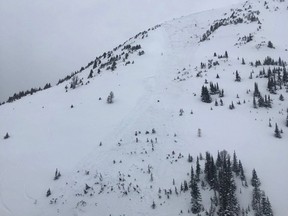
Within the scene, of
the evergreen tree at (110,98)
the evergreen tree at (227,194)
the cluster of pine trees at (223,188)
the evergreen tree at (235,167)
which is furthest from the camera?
the evergreen tree at (110,98)

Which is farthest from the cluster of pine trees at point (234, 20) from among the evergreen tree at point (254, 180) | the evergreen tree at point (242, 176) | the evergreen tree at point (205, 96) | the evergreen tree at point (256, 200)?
the evergreen tree at point (256, 200)

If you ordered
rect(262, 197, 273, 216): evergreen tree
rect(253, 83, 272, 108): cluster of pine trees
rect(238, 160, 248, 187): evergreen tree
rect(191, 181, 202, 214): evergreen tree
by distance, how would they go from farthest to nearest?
rect(253, 83, 272, 108): cluster of pine trees < rect(238, 160, 248, 187): evergreen tree < rect(191, 181, 202, 214): evergreen tree < rect(262, 197, 273, 216): evergreen tree

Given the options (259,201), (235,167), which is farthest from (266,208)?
(235,167)

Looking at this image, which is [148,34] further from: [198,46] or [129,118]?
[129,118]

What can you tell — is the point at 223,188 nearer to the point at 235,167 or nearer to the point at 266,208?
the point at 266,208

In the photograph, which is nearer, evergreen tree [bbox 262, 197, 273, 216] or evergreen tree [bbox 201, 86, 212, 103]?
evergreen tree [bbox 262, 197, 273, 216]

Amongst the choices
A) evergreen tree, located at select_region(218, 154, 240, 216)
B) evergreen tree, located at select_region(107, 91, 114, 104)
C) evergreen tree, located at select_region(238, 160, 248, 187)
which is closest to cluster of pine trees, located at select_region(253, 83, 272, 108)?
evergreen tree, located at select_region(238, 160, 248, 187)

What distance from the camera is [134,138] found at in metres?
68.0

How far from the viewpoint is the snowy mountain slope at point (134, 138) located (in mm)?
52375

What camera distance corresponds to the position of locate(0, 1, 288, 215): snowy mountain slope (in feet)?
172

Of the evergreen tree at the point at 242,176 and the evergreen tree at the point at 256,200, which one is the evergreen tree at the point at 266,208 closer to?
the evergreen tree at the point at 256,200

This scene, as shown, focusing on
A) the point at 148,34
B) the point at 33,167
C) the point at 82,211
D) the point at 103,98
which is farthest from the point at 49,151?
the point at 148,34

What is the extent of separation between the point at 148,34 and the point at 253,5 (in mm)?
65918

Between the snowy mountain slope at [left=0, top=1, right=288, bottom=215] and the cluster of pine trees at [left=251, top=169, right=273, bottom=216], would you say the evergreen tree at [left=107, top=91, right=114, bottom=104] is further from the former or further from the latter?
the cluster of pine trees at [left=251, top=169, right=273, bottom=216]
